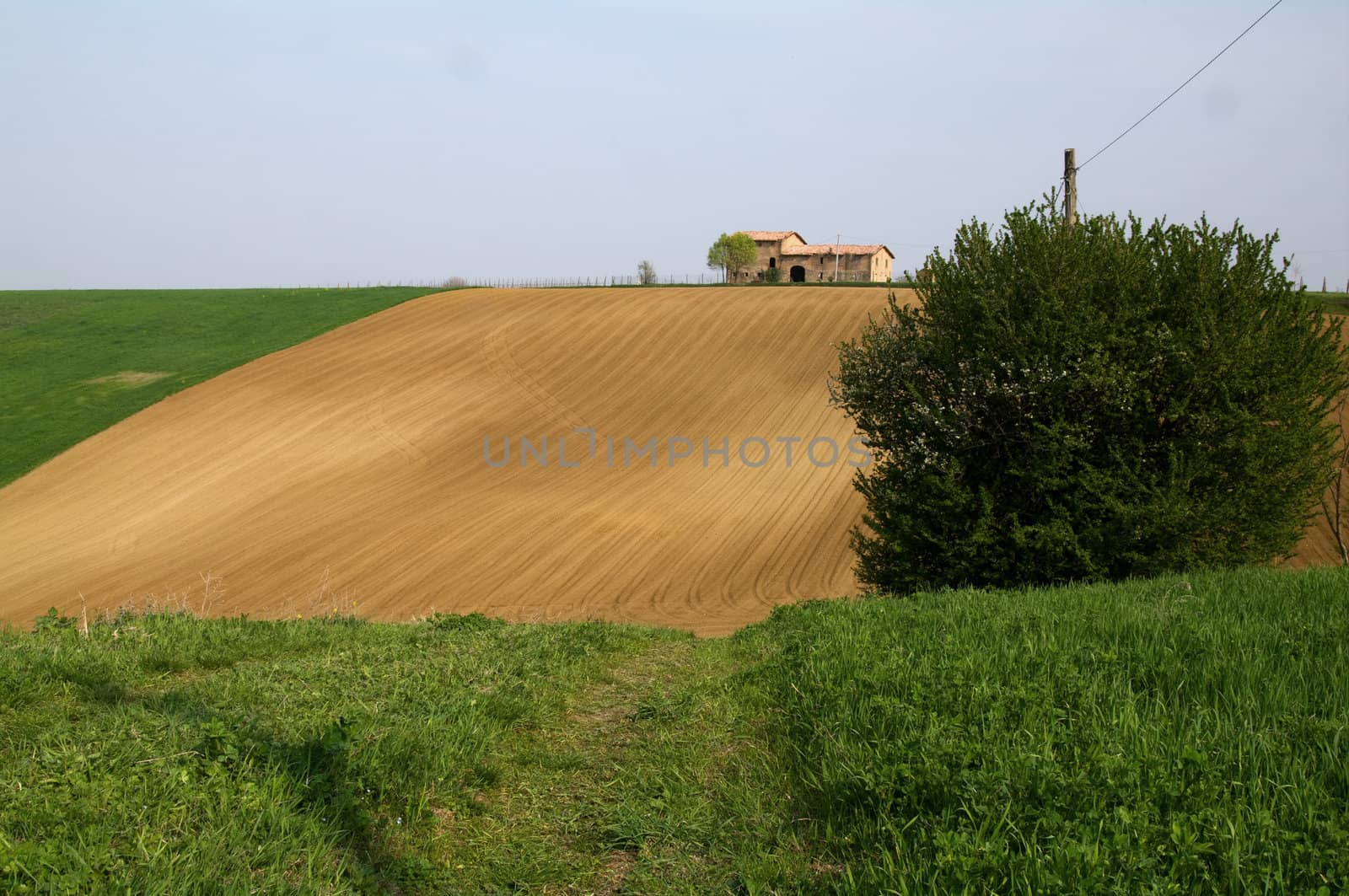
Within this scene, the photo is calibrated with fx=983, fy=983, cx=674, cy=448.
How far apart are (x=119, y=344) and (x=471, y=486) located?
26.5 m

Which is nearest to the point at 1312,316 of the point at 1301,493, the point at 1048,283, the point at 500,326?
the point at 1301,493

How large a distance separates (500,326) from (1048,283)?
101ft

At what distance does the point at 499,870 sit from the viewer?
4.47 m

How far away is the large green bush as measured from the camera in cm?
1349

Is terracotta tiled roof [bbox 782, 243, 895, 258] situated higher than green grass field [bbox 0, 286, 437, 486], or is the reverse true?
terracotta tiled roof [bbox 782, 243, 895, 258]

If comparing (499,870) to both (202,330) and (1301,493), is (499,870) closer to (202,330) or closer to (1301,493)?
(1301,493)

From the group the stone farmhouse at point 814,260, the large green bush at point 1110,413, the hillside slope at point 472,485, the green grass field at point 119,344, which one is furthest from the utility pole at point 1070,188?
the stone farmhouse at point 814,260

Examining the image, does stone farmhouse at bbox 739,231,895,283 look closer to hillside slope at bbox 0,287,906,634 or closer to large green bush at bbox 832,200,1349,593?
hillside slope at bbox 0,287,906,634

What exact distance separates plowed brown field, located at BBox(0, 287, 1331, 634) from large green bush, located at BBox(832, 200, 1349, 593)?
19.1 feet

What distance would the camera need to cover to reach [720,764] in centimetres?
561

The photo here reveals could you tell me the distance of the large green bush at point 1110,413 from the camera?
13.5 m

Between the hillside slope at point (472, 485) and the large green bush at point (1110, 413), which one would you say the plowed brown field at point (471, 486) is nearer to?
the hillside slope at point (472, 485)

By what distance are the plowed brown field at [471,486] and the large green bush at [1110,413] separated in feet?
19.1

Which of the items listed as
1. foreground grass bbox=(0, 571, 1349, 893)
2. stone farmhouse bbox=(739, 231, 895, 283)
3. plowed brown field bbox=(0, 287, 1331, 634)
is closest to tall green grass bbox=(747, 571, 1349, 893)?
foreground grass bbox=(0, 571, 1349, 893)
